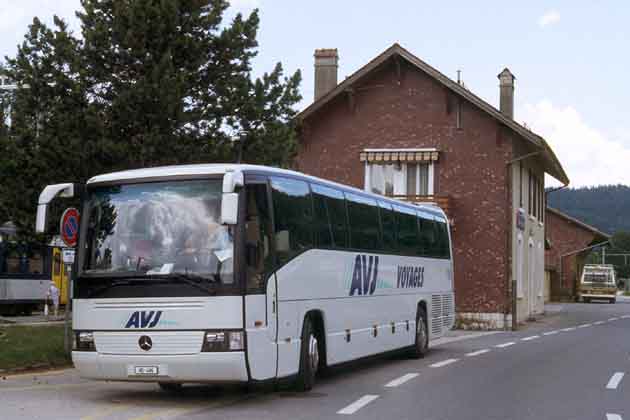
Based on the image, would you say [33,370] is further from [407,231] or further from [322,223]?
[407,231]

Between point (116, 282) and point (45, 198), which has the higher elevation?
point (45, 198)

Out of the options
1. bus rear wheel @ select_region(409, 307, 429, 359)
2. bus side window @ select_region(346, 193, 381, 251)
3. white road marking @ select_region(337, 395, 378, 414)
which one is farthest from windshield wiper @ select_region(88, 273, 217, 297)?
bus rear wheel @ select_region(409, 307, 429, 359)

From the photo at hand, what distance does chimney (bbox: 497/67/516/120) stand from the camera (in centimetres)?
3912

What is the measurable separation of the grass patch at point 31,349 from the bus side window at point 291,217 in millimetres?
5664

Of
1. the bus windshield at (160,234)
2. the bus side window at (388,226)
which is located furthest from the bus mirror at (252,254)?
the bus side window at (388,226)

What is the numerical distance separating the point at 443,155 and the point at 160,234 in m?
24.9

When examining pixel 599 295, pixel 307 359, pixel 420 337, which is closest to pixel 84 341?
pixel 307 359

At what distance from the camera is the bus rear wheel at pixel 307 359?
1269 cm

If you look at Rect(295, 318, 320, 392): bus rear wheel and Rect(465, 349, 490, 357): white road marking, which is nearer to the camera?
Rect(295, 318, 320, 392): bus rear wheel

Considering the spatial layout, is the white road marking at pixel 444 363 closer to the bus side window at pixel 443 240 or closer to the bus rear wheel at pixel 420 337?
the bus rear wheel at pixel 420 337

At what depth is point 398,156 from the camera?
35.7 m

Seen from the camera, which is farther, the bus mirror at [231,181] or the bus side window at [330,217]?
the bus side window at [330,217]

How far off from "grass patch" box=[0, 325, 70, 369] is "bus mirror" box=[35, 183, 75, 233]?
4.80 metres

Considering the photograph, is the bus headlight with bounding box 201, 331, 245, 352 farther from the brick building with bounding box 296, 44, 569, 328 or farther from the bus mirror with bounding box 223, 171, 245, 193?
the brick building with bounding box 296, 44, 569, 328
